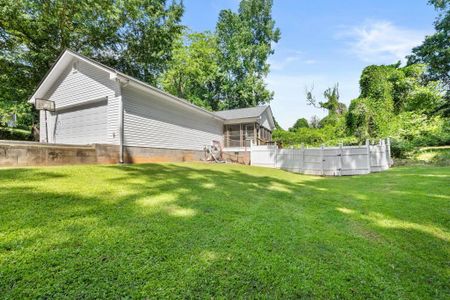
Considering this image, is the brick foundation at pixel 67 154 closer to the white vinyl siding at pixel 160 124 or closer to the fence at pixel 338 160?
the white vinyl siding at pixel 160 124

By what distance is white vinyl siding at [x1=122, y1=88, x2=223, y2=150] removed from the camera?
8906mm

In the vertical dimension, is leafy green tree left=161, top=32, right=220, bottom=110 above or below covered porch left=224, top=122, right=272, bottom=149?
above

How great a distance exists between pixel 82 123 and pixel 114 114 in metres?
2.30

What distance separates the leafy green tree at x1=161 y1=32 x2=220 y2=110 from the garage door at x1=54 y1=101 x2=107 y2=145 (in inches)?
548

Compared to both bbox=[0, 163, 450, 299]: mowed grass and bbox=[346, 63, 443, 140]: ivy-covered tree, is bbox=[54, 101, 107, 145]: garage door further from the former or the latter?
bbox=[346, 63, 443, 140]: ivy-covered tree

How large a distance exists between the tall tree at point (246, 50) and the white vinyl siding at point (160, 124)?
50.9 feet

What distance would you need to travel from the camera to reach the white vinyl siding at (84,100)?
866 centimetres

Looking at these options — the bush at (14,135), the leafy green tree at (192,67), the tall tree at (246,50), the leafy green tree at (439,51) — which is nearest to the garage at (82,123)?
the bush at (14,135)

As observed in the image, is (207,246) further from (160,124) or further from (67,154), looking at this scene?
(160,124)

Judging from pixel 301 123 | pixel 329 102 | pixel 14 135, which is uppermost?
pixel 329 102

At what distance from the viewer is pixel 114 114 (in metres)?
8.59

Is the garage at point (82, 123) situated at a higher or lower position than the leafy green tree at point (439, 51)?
lower

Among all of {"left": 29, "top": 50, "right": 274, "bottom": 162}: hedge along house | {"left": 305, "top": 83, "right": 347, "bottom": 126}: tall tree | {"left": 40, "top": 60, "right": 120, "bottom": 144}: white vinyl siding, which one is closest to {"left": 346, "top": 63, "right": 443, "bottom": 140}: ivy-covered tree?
{"left": 29, "top": 50, "right": 274, "bottom": 162}: hedge along house

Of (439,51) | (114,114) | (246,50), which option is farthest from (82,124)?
(439,51)
